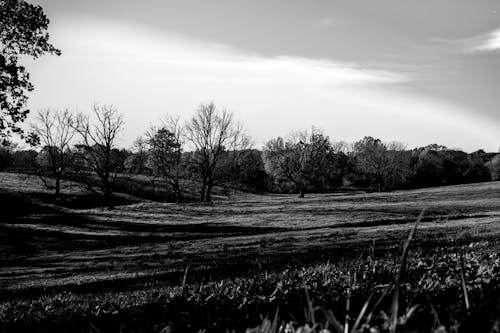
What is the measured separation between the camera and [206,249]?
24781 millimetres

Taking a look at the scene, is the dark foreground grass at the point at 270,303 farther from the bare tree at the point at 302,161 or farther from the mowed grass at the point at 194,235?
the bare tree at the point at 302,161

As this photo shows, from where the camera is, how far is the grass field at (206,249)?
273 inches

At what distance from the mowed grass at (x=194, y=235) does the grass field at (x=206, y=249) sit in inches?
4.0

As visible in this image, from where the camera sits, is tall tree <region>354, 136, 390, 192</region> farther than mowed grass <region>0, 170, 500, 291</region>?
Yes

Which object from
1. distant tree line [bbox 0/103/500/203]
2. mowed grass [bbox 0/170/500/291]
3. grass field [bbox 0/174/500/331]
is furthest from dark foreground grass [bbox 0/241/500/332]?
distant tree line [bbox 0/103/500/203]

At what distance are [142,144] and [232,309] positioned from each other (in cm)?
7297

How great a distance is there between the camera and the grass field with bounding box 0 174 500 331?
6.93 m

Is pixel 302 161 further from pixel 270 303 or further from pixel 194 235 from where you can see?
pixel 270 303

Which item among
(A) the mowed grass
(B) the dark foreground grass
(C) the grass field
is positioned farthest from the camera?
(A) the mowed grass

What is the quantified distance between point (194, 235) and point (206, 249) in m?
10.8

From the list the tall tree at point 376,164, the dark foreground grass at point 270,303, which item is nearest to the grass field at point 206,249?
the dark foreground grass at point 270,303

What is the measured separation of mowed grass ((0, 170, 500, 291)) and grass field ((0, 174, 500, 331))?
0.33ft

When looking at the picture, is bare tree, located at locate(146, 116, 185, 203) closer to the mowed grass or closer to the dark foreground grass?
the mowed grass

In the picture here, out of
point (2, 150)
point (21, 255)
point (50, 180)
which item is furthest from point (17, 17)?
point (2, 150)
